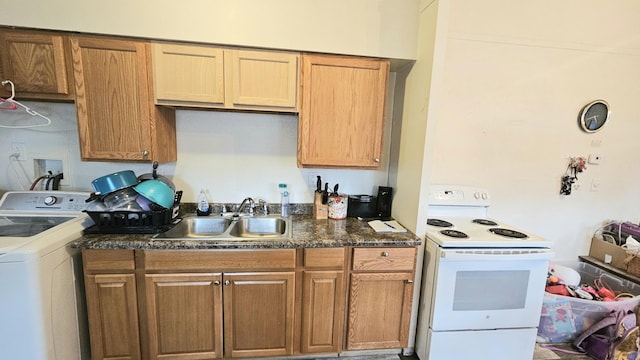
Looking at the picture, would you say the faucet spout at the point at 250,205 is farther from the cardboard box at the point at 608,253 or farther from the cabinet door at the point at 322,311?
the cardboard box at the point at 608,253

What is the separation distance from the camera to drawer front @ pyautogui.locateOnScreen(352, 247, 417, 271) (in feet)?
5.68

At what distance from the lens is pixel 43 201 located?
1825mm

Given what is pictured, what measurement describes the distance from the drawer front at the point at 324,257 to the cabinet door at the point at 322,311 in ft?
0.17

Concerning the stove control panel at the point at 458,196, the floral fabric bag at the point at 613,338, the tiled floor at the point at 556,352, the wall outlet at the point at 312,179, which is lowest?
the tiled floor at the point at 556,352

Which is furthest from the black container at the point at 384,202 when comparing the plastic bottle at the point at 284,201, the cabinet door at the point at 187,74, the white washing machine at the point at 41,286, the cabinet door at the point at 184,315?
the white washing machine at the point at 41,286

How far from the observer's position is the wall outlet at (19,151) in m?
1.97

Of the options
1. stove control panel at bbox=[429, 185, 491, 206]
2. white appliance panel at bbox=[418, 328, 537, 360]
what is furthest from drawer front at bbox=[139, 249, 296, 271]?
stove control panel at bbox=[429, 185, 491, 206]

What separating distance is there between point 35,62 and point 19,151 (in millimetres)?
779

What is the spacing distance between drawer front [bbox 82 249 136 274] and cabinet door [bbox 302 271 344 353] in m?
1.04

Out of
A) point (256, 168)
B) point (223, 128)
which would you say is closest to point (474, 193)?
point (256, 168)

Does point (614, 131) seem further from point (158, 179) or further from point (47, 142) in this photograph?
point (47, 142)

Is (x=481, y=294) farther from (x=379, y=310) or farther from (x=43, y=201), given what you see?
(x=43, y=201)

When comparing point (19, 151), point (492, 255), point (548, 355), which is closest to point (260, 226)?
point (492, 255)

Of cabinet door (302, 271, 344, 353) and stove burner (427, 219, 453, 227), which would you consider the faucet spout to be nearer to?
cabinet door (302, 271, 344, 353)
